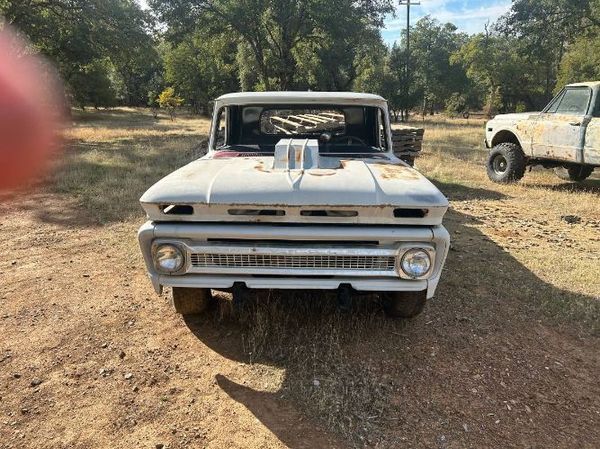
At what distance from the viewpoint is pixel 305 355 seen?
10.0 ft

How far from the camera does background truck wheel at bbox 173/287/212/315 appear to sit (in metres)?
→ 3.26

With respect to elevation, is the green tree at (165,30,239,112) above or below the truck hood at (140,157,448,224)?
above

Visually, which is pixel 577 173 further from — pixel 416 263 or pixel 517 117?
pixel 416 263

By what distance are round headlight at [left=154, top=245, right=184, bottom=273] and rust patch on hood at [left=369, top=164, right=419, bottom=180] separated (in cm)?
136

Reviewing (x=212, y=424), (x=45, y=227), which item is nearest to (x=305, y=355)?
(x=212, y=424)

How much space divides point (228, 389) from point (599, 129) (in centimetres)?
754

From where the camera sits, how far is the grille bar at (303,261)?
2.68 m

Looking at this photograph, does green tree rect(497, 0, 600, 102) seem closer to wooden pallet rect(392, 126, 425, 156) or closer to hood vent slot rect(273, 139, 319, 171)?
wooden pallet rect(392, 126, 425, 156)

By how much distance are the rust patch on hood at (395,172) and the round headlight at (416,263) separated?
0.54 meters

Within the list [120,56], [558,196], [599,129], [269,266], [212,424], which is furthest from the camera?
[120,56]

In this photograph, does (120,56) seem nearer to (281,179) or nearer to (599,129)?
(599,129)

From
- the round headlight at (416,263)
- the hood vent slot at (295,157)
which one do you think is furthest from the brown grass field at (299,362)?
the hood vent slot at (295,157)

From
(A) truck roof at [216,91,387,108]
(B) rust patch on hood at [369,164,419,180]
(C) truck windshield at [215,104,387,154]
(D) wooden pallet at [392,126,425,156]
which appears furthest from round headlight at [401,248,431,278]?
(D) wooden pallet at [392,126,425,156]

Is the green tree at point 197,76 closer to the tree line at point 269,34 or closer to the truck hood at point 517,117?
the tree line at point 269,34
